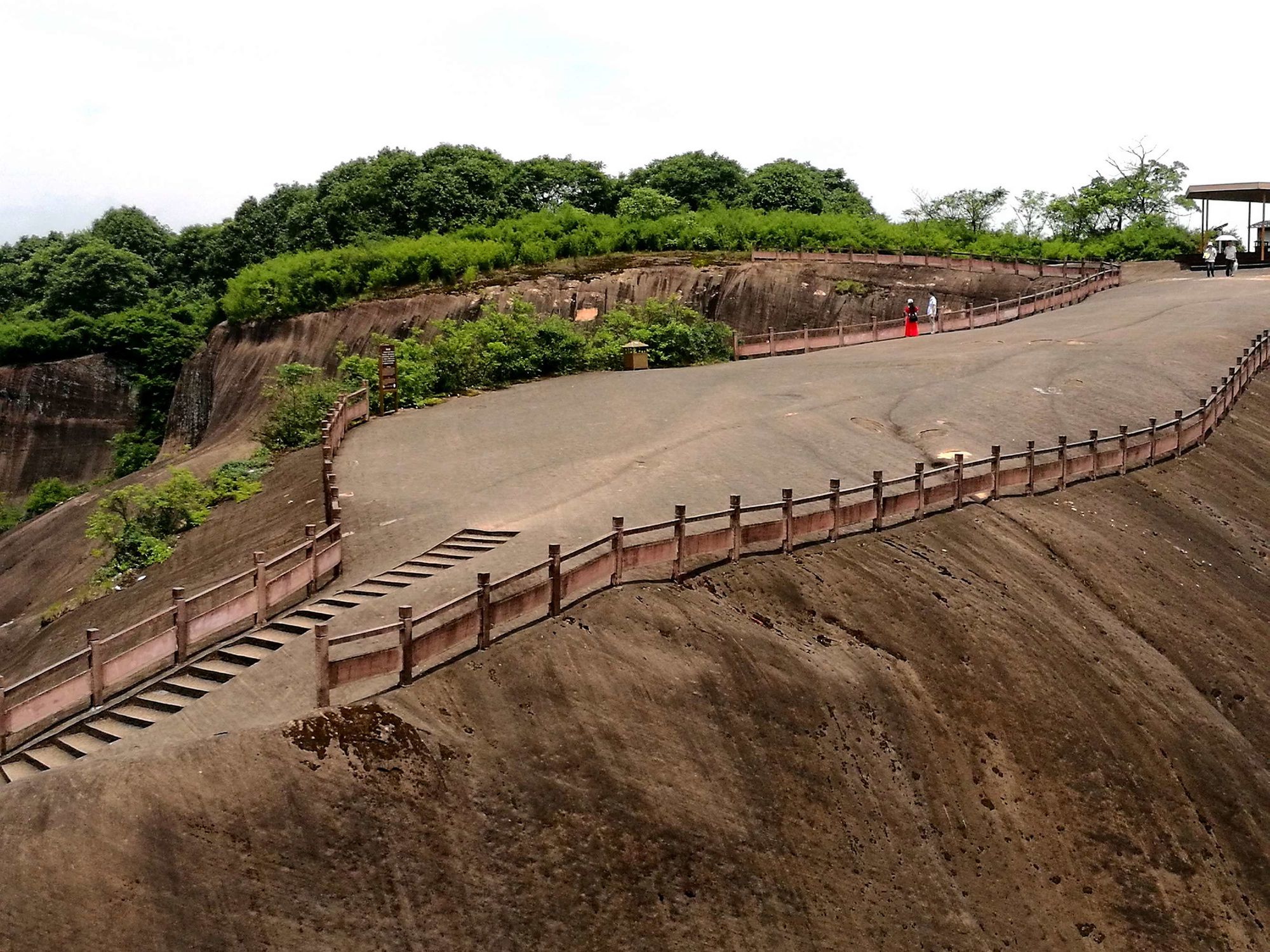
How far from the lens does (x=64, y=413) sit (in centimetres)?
5938

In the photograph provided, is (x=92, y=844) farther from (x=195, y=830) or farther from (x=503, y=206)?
(x=503, y=206)

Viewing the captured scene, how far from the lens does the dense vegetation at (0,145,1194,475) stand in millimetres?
51906

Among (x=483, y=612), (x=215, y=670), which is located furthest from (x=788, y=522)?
(x=215, y=670)

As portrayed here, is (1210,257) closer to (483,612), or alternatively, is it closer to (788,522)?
(788,522)

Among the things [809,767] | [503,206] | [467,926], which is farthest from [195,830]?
[503,206]

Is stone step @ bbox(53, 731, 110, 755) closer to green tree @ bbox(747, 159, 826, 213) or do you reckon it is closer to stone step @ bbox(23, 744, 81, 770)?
stone step @ bbox(23, 744, 81, 770)

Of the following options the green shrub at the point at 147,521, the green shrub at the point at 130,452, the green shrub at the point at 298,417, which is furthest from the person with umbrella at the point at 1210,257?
the green shrub at the point at 130,452

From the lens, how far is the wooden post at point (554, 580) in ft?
54.5

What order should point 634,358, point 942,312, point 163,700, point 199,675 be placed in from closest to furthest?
point 163,700 < point 199,675 < point 634,358 < point 942,312

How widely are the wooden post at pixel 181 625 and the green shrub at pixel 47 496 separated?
3234cm

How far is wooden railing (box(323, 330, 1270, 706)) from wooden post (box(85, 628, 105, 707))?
2.53m

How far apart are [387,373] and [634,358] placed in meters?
8.17

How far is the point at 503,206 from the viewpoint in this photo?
59469mm

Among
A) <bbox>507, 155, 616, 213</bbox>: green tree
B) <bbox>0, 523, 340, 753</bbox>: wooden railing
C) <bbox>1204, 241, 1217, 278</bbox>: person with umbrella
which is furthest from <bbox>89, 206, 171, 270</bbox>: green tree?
<bbox>0, 523, 340, 753</bbox>: wooden railing
